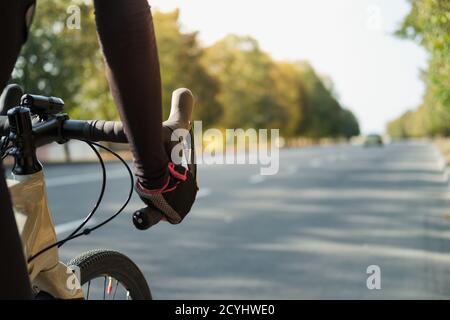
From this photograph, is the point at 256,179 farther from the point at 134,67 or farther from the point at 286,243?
the point at 134,67

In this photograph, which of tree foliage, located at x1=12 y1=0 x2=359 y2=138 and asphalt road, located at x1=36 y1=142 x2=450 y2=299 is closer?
asphalt road, located at x1=36 y1=142 x2=450 y2=299

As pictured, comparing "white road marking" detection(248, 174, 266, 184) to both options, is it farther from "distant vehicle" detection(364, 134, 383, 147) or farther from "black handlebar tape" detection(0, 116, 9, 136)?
"distant vehicle" detection(364, 134, 383, 147)

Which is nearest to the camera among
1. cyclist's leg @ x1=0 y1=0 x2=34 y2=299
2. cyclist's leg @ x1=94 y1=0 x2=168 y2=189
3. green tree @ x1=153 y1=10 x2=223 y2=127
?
cyclist's leg @ x1=0 y1=0 x2=34 y2=299

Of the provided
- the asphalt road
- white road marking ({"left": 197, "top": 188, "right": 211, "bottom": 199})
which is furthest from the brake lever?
white road marking ({"left": 197, "top": 188, "right": 211, "bottom": 199})

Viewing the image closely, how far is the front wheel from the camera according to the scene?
1946mm

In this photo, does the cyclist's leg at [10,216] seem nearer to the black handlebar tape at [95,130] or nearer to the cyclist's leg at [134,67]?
the cyclist's leg at [134,67]

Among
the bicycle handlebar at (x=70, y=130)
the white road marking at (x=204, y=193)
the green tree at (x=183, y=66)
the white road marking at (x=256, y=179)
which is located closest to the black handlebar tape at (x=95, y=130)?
the bicycle handlebar at (x=70, y=130)

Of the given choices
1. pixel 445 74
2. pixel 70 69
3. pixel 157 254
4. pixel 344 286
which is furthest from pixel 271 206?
pixel 70 69

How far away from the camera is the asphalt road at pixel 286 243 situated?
5.88m

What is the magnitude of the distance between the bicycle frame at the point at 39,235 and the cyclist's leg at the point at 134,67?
252mm

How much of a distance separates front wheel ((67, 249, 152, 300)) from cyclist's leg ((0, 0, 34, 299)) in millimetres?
842

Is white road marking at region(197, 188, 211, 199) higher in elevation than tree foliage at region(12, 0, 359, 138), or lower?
lower

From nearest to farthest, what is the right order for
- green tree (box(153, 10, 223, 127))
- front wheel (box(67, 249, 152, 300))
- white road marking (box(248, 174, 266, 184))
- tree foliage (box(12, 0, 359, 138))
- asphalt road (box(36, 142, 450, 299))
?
1. front wheel (box(67, 249, 152, 300))
2. asphalt road (box(36, 142, 450, 299))
3. white road marking (box(248, 174, 266, 184))
4. tree foliage (box(12, 0, 359, 138))
5. green tree (box(153, 10, 223, 127))
